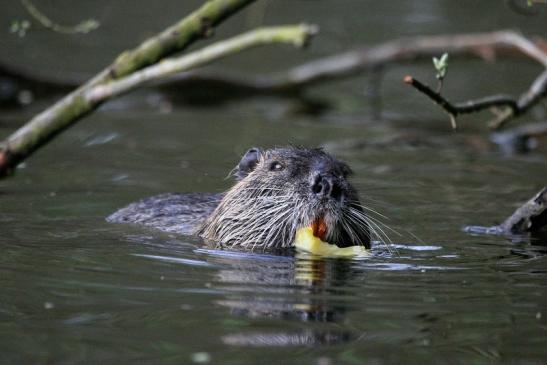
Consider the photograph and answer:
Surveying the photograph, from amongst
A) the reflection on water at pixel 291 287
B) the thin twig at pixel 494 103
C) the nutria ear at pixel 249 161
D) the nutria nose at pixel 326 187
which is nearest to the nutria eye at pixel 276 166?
the nutria ear at pixel 249 161

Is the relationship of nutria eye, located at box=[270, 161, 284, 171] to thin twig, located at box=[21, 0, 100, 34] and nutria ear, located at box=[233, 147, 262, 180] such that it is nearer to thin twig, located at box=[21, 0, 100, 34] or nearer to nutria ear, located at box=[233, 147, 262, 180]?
nutria ear, located at box=[233, 147, 262, 180]

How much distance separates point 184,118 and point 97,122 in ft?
2.67

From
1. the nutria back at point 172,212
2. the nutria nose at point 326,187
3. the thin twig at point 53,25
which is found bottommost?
the nutria back at point 172,212

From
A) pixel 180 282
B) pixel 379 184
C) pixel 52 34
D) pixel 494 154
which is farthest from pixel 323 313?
pixel 52 34

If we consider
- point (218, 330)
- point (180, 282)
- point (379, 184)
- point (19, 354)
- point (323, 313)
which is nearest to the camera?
point (19, 354)

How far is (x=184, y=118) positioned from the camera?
9961 mm

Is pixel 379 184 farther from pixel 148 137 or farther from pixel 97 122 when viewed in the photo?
pixel 97 122

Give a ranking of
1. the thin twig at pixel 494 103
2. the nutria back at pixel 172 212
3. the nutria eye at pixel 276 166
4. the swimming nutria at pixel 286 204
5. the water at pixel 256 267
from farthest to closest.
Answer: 1. the nutria back at pixel 172 212
2. the nutria eye at pixel 276 166
3. the swimming nutria at pixel 286 204
4. the thin twig at pixel 494 103
5. the water at pixel 256 267

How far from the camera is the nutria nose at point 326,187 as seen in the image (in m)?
5.05

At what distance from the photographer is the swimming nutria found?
16.7 ft

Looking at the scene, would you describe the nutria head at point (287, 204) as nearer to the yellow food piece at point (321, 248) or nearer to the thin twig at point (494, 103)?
the yellow food piece at point (321, 248)

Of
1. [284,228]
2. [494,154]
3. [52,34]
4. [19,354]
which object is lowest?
[19,354]

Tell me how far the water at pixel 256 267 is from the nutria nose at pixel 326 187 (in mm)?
308

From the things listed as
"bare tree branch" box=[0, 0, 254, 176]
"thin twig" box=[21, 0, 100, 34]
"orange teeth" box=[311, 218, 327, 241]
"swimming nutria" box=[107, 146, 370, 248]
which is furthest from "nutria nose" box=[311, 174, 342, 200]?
"thin twig" box=[21, 0, 100, 34]
